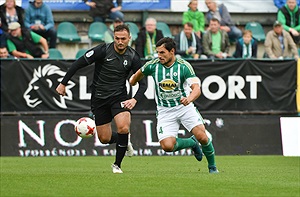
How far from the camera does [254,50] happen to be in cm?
2000

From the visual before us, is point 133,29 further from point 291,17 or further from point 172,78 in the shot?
point 172,78

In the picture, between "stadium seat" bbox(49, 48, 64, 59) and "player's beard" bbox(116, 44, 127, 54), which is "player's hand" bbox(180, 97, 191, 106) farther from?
"stadium seat" bbox(49, 48, 64, 59)

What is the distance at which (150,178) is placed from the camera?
10703mm

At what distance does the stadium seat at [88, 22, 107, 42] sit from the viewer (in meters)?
20.8

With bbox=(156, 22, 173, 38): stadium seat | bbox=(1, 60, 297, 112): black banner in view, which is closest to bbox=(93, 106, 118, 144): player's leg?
bbox=(1, 60, 297, 112): black banner

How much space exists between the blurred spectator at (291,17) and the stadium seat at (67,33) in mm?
5513

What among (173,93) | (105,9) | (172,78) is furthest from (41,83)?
(172,78)

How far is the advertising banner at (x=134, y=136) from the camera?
1780 cm

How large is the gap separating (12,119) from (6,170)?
5531 mm

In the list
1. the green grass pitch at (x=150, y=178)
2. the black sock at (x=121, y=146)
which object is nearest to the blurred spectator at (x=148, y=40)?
the green grass pitch at (x=150, y=178)

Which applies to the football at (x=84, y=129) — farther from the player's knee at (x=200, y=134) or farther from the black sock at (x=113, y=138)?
the player's knee at (x=200, y=134)

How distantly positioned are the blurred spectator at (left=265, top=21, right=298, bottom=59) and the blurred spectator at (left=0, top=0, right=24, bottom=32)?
6.33m

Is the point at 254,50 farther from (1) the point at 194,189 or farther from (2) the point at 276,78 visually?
(1) the point at 194,189

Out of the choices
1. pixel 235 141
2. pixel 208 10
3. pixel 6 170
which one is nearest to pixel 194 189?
pixel 6 170
